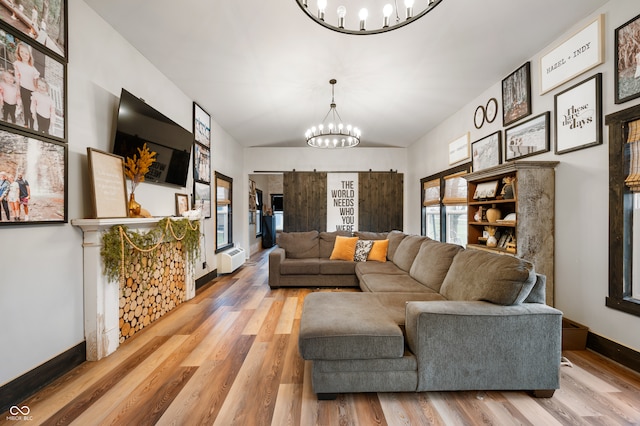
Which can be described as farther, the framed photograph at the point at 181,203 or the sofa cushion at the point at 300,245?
the sofa cushion at the point at 300,245

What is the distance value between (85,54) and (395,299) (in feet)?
11.2

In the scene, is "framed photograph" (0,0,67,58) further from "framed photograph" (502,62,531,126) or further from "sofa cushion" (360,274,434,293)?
"framed photograph" (502,62,531,126)

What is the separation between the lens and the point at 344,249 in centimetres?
444

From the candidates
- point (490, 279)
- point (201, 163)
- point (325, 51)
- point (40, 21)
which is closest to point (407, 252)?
point (490, 279)

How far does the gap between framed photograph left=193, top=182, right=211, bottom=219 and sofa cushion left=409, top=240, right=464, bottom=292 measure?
3.39m

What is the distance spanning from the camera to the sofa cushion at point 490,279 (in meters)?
1.71

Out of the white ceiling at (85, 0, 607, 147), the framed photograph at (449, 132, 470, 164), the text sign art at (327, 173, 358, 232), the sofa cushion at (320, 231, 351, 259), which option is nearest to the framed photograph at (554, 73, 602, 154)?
the white ceiling at (85, 0, 607, 147)

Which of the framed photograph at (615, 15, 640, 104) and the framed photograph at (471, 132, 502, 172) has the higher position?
the framed photograph at (615, 15, 640, 104)

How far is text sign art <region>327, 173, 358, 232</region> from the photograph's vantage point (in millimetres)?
6855

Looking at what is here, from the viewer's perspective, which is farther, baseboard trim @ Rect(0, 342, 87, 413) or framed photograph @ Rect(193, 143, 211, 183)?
framed photograph @ Rect(193, 143, 211, 183)

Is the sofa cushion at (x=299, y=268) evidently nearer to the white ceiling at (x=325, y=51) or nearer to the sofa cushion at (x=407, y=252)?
the sofa cushion at (x=407, y=252)

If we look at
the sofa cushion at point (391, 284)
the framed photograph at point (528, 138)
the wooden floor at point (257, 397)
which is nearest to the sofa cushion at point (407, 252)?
the sofa cushion at point (391, 284)

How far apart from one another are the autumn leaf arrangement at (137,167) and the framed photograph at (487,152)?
4.23m

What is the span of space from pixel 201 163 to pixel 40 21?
2.60m
